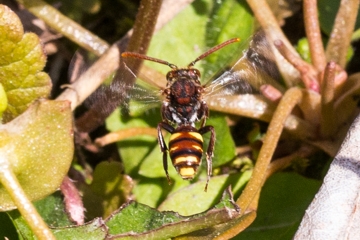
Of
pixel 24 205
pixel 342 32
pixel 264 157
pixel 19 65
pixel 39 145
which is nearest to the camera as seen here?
pixel 24 205

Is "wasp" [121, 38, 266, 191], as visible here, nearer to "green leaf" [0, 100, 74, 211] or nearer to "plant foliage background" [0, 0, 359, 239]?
"plant foliage background" [0, 0, 359, 239]

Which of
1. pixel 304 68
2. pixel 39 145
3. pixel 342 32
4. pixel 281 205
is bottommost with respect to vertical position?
pixel 281 205

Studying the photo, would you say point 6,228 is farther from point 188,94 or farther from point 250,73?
point 250,73

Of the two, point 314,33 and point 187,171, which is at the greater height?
point 314,33

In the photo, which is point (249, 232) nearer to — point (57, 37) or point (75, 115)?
point (75, 115)

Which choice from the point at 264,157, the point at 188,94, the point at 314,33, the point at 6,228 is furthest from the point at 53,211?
the point at 314,33

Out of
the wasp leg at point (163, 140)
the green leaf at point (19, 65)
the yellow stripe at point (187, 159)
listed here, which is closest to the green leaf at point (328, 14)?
the wasp leg at point (163, 140)

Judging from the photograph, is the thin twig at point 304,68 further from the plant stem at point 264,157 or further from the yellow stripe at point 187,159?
the yellow stripe at point 187,159
